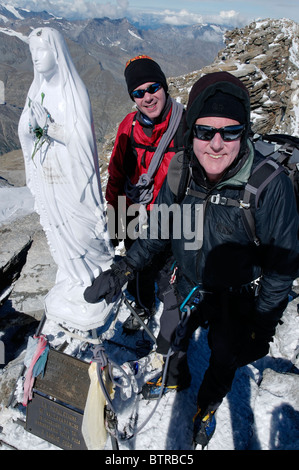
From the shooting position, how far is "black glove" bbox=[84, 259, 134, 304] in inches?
92.4

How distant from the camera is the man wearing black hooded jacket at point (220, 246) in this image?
1641 millimetres

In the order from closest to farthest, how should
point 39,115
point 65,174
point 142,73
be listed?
1. point 39,115
2. point 65,174
3. point 142,73

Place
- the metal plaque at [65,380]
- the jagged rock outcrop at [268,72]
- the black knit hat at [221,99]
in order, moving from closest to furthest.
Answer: the black knit hat at [221,99], the metal plaque at [65,380], the jagged rock outcrop at [268,72]

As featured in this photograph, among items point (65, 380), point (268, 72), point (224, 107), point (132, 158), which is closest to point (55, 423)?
point (65, 380)

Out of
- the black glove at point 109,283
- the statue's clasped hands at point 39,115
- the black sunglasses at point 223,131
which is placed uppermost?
the statue's clasped hands at point 39,115

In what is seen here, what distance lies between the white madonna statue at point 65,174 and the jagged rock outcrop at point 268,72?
9.01 meters

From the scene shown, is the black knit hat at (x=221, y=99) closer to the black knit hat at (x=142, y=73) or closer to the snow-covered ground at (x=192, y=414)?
the black knit hat at (x=142, y=73)

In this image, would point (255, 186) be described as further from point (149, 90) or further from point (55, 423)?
point (55, 423)

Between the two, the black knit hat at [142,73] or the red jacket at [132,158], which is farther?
the red jacket at [132,158]

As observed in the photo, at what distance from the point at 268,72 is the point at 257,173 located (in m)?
13.7

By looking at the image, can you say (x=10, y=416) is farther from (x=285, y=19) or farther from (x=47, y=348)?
(x=285, y=19)

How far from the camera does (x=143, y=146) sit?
2.89m

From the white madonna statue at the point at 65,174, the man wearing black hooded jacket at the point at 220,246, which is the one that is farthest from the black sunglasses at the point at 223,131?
the white madonna statue at the point at 65,174
